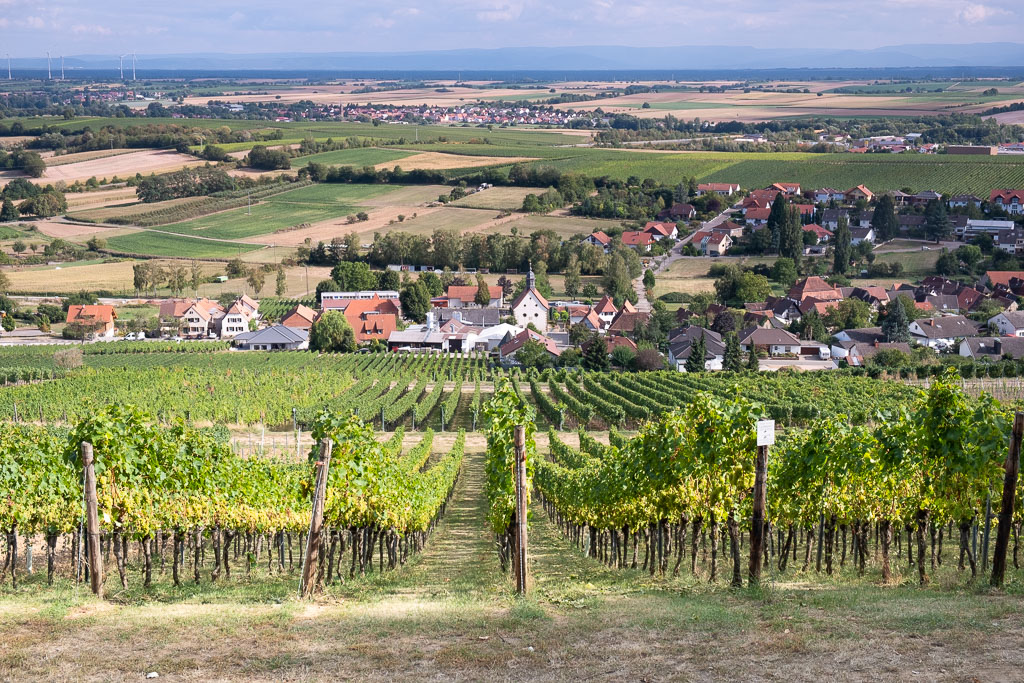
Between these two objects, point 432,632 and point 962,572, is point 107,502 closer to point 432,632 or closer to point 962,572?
point 432,632

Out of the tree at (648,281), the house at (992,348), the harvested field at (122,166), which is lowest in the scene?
the house at (992,348)

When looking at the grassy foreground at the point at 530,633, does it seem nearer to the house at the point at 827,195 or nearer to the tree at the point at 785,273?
the tree at the point at 785,273

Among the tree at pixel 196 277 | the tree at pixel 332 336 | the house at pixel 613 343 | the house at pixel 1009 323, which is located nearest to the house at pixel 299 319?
the tree at pixel 332 336

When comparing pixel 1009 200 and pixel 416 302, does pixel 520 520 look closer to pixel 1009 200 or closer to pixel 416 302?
pixel 416 302

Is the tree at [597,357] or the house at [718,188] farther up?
the house at [718,188]

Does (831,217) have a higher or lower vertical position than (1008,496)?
lower

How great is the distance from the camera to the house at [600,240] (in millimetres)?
109938

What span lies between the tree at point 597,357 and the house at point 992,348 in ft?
80.4

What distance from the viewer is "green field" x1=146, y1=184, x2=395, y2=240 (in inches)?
5079

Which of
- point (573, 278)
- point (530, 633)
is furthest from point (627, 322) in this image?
point (530, 633)

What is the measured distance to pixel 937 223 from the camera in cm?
11188

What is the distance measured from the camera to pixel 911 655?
11164 mm

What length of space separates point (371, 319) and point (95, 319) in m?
22.5

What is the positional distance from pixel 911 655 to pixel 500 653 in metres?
4.50
